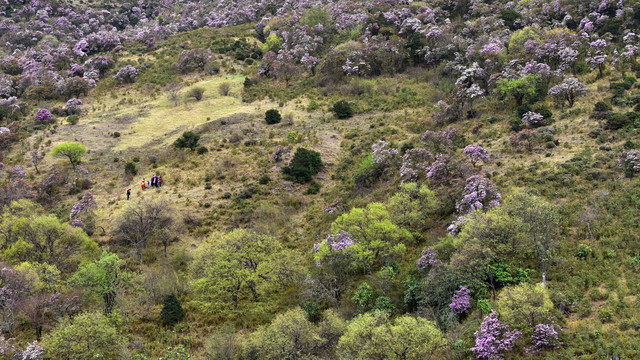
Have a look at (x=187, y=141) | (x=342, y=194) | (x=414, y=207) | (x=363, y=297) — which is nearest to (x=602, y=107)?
(x=414, y=207)

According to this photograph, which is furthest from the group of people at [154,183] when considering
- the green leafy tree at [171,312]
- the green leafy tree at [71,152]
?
the green leafy tree at [171,312]

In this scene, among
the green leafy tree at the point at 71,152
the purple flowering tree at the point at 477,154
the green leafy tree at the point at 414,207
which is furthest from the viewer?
the green leafy tree at the point at 71,152

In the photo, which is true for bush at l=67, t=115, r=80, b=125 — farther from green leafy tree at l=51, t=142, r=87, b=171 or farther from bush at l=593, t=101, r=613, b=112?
bush at l=593, t=101, r=613, b=112

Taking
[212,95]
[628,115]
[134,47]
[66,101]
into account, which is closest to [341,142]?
[212,95]

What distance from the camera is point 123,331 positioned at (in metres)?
34.8

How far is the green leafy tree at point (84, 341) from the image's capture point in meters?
29.6

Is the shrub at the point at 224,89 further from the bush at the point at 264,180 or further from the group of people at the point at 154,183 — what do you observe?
the bush at the point at 264,180

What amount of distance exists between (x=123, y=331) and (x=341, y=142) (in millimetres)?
35538

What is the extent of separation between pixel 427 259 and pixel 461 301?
4.66 meters

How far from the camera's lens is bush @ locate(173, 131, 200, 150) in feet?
192

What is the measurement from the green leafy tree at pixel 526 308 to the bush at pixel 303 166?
3081 centimetres

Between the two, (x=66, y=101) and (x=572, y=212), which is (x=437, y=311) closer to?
(x=572, y=212)

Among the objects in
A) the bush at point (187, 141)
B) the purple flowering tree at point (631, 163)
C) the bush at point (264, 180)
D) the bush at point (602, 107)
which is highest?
the bush at point (602, 107)

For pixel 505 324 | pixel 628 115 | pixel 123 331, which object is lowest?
pixel 123 331
